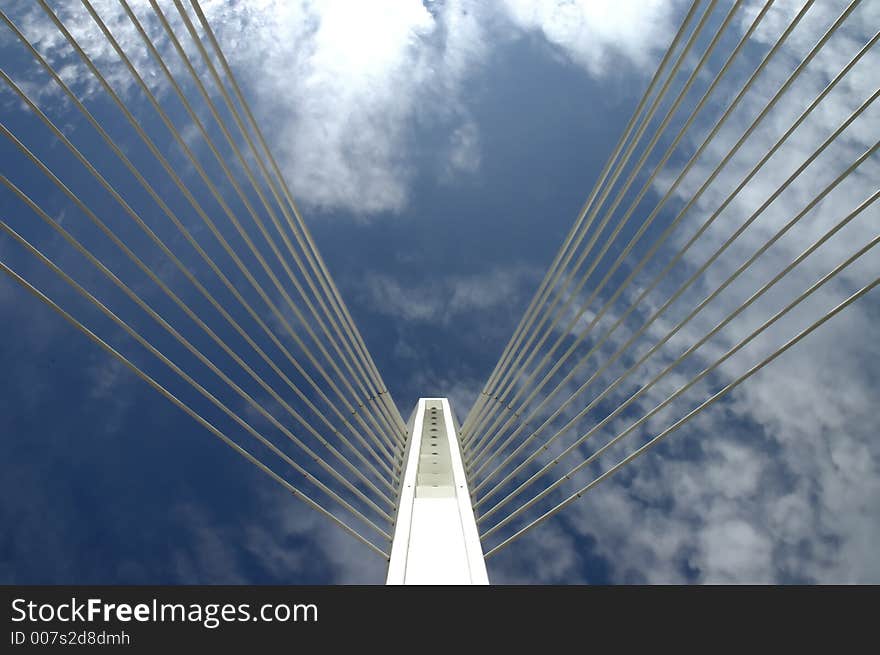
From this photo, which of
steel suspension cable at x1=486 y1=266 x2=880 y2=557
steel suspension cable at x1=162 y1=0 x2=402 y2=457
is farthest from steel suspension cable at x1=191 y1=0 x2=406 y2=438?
steel suspension cable at x1=486 y1=266 x2=880 y2=557

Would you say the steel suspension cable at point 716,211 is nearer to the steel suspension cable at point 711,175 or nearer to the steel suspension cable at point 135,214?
the steel suspension cable at point 711,175

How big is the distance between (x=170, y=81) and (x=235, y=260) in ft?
4.19

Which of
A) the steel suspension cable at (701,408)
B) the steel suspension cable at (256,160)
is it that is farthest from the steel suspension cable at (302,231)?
the steel suspension cable at (701,408)

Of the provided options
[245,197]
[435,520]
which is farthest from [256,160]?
[435,520]

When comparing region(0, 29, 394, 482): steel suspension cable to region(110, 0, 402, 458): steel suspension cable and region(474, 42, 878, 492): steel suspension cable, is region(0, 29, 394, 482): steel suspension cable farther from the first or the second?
region(474, 42, 878, 492): steel suspension cable

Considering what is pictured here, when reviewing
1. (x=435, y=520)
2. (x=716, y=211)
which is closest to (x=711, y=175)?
(x=716, y=211)

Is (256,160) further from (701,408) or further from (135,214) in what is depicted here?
(701,408)

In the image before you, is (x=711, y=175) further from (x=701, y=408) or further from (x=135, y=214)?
(x=135, y=214)

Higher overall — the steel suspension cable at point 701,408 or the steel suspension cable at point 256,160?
the steel suspension cable at point 256,160

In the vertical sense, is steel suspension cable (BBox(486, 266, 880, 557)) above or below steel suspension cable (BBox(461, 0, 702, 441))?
below

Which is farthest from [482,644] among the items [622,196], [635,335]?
[622,196]

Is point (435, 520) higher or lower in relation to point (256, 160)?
lower

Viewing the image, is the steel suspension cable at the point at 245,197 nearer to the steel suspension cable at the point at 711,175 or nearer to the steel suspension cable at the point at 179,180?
the steel suspension cable at the point at 179,180

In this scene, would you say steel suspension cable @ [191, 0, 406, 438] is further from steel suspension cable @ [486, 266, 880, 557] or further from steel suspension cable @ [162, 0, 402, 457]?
steel suspension cable @ [486, 266, 880, 557]
